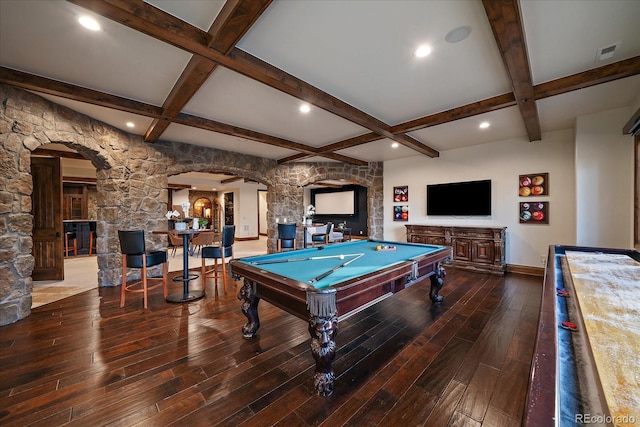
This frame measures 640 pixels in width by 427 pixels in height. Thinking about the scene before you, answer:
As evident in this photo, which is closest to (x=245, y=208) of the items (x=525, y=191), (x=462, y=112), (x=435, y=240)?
(x=435, y=240)

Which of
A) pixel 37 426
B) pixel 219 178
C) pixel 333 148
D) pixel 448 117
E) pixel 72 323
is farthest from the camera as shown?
pixel 219 178

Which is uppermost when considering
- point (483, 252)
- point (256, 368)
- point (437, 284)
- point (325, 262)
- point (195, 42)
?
point (195, 42)

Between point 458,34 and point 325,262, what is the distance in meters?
2.23

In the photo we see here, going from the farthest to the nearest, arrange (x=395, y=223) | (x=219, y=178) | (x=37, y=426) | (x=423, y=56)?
(x=219, y=178) < (x=395, y=223) < (x=423, y=56) < (x=37, y=426)

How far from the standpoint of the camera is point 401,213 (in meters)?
6.36

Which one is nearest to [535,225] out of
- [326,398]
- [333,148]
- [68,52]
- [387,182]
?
[387,182]

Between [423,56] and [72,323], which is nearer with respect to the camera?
[423,56]

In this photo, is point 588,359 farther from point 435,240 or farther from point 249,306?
point 435,240

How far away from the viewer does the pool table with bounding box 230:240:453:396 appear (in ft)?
5.39

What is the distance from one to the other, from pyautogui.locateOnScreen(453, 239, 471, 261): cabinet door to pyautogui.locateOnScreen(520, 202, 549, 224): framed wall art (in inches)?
41.2

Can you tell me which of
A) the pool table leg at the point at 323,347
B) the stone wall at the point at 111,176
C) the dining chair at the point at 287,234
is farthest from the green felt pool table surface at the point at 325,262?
the stone wall at the point at 111,176

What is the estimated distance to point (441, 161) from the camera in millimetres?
5691

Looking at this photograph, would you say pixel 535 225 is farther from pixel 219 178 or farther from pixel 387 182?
pixel 219 178

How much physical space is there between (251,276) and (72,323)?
2.28 metres
